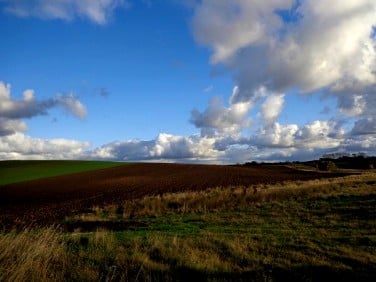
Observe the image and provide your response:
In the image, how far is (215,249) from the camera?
14734 millimetres

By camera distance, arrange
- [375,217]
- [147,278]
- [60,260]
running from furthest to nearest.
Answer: [375,217] < [60,260] < [147,278]

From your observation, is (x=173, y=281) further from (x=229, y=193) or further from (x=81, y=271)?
(x=229, y=193)

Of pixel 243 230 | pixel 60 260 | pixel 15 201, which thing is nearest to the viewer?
pixel 60 260

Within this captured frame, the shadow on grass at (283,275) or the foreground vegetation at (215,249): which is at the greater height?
the foreground vegetation at (215,249)

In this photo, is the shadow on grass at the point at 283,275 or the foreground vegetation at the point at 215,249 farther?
the foreground vegetation at the point at 215,249

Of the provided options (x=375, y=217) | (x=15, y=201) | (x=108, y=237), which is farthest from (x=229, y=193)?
(x=15, y=201)

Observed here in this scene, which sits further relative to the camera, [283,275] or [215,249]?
[215,249]

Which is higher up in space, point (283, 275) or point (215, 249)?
point (215, 249)

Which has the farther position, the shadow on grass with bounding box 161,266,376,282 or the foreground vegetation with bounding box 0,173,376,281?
the foreground vegetation with bounding box 0,173,376,281

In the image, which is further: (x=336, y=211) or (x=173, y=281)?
(x=336, y=211)

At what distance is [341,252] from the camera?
14664 mm

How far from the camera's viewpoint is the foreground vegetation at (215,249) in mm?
11516

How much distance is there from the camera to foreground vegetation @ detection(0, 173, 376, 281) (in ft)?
37.8

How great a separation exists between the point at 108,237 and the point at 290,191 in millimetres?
24016
